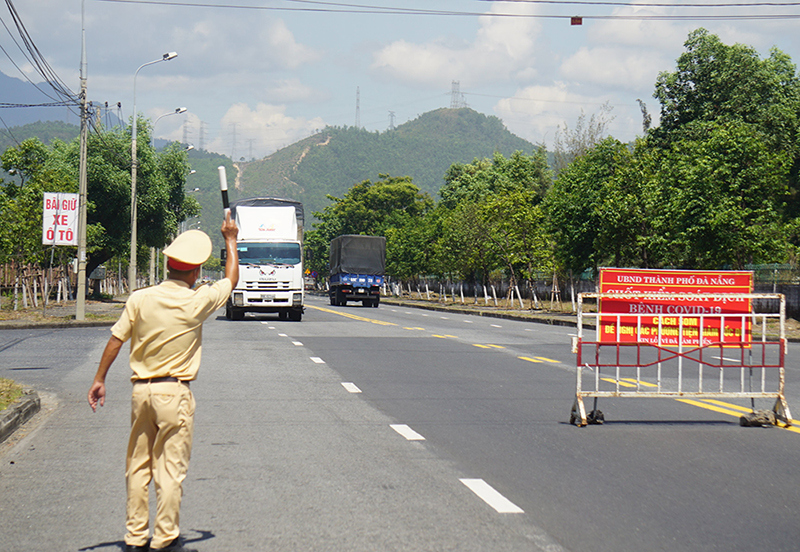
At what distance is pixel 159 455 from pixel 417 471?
2634 millimetres

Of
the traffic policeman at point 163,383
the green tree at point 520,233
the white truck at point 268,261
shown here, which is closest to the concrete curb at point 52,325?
the white truck at point 268,261

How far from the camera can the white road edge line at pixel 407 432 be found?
8.34 metres

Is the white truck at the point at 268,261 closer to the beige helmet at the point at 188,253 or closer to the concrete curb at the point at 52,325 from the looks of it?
the concrete curb at the point at 52,325

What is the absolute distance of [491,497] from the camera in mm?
6012

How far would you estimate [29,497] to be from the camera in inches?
237

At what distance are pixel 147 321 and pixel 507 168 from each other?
79.0 meters

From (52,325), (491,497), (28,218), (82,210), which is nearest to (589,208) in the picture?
(82,210)

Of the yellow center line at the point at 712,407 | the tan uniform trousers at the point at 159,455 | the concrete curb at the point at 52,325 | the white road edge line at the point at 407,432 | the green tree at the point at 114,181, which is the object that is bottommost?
the concrete curb at the point at 52,325

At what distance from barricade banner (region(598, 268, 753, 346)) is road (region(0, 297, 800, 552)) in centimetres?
90

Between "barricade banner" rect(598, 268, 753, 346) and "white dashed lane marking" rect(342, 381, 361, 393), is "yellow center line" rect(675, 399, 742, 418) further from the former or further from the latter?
"white dashed lane marking" rect(342, 381, 361, 393)

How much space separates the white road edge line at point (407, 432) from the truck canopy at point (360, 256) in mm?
44533

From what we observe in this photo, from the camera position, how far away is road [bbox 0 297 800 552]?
5.17m

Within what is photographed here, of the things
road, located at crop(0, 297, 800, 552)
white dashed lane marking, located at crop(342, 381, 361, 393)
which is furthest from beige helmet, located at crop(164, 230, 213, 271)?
white dashed lane marking, located at crop(342, 381, 361, 393)

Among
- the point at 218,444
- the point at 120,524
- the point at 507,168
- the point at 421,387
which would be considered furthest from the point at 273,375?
the point at 507,168
